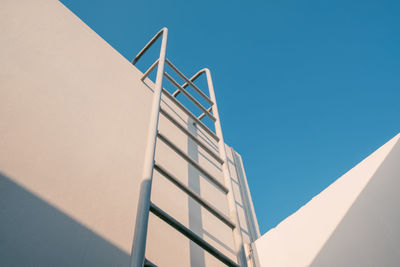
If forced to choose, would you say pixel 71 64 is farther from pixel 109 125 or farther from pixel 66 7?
pixel 66 7

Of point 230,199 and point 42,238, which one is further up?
point 230,199

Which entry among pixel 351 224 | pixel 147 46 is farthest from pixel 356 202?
pixel 147 46

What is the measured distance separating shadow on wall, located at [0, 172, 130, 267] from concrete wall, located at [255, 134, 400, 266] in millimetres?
790

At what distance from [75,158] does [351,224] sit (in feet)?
4.13

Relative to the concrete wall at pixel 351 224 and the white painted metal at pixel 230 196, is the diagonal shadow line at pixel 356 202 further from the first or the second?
the white painted metal at pixel 230 196

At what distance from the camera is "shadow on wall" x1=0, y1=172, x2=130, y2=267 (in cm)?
94

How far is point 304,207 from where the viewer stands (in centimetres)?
147

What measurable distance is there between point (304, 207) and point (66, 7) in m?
2.12

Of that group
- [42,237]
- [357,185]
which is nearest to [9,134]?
[42,237]

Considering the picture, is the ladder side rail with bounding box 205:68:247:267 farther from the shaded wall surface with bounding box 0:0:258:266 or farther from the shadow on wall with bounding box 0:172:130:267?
the shadow on wall with bounding box 0:172:130:267

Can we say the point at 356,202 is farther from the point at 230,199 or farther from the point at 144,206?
the point at 144,206

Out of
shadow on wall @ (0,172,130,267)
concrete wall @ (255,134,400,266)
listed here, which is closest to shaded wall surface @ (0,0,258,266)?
shadow on wall @ (0,172,130,267)

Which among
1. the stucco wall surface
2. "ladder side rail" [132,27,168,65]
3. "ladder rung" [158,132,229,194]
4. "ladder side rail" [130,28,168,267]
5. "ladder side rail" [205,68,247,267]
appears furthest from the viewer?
"ladder side rail" [132,27,168,65]

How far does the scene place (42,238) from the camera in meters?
1.01
